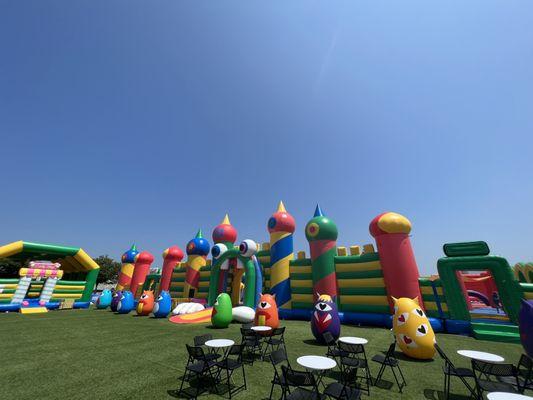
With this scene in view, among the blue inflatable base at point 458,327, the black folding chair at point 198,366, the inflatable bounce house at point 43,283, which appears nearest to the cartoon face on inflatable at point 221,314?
the black folding chair at point 198,366

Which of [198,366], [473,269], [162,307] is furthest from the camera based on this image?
[162,307]

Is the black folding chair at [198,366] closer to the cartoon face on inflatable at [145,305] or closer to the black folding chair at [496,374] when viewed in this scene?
the black folding chair at [496,374]

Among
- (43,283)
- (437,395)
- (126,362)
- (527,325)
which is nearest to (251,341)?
(126,362)

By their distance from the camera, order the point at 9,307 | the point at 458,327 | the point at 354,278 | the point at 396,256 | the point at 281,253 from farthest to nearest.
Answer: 1. the point at 9,307
2. the point at 281,253
3. the point at 354,278
4. the point at 396,256
5. the point at 458,327

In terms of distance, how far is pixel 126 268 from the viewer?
24.8 metres

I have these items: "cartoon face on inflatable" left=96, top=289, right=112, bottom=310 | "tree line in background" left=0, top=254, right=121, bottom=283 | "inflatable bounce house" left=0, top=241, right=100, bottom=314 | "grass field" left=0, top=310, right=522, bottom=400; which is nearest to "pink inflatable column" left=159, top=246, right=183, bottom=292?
"cartoon face on inflatable" left=96, top=289, right=112, bottom=310

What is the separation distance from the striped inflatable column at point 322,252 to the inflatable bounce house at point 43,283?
17501mm

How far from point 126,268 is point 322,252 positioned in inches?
813

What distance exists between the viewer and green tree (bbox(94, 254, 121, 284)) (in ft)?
141

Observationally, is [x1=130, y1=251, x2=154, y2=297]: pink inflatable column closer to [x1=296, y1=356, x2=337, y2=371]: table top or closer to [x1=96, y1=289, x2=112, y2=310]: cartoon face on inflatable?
[x1=96, y1=289, x2=112, y2=310]: cartoon face on inflatable

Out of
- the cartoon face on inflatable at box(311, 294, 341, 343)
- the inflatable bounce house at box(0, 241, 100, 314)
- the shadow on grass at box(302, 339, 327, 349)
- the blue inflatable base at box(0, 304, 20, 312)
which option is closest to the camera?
the cartoon face on inflatable at box(311, 294, 341, 343)

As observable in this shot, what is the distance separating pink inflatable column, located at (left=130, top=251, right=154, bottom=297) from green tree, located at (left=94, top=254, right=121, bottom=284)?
25771 millimetres

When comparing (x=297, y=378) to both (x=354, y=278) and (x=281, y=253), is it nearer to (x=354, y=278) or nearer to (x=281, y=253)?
(x=354, y=278)

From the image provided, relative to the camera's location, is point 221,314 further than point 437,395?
Yes
